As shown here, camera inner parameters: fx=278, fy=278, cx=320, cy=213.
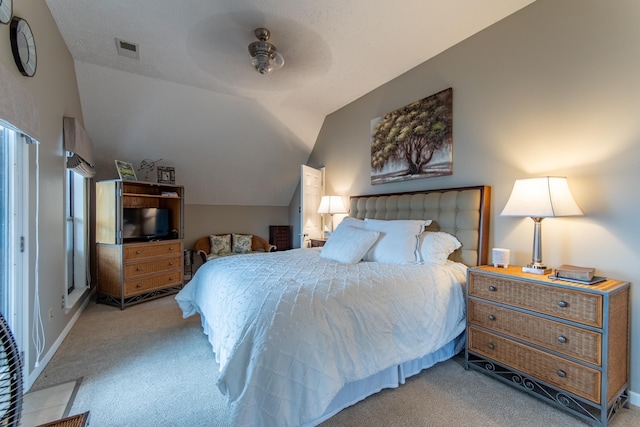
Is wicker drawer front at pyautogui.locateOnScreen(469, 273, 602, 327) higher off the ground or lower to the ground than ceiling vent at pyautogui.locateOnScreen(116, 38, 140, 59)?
lower

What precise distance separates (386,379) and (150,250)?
338 cm

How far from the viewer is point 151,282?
12.3 feet

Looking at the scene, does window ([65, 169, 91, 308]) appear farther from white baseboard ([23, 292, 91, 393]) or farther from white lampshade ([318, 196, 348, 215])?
white lampshade ([318, 196, 348, 215])

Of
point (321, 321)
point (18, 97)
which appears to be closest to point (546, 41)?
point (321, 321)

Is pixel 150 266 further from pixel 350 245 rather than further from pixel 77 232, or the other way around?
pixel 350 245

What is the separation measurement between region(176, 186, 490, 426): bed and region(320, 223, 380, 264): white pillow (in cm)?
1

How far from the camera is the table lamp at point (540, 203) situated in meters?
1.84

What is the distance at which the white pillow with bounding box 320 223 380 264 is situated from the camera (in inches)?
101

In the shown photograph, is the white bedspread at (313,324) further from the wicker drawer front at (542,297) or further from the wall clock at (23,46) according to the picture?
the wall clock at (23,46)

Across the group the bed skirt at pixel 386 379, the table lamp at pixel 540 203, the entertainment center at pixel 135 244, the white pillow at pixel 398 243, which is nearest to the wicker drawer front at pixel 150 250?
the entertainment center at pixel 135 244

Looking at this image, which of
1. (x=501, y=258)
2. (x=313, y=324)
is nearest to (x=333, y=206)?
(x=501, y=258)

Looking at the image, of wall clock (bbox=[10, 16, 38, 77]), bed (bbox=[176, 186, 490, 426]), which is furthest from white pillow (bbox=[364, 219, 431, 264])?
wall clock (bbox=[10, 16, 38, 77])

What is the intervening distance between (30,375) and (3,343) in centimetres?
179

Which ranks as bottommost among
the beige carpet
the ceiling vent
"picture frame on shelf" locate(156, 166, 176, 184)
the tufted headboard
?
the beige carpet
